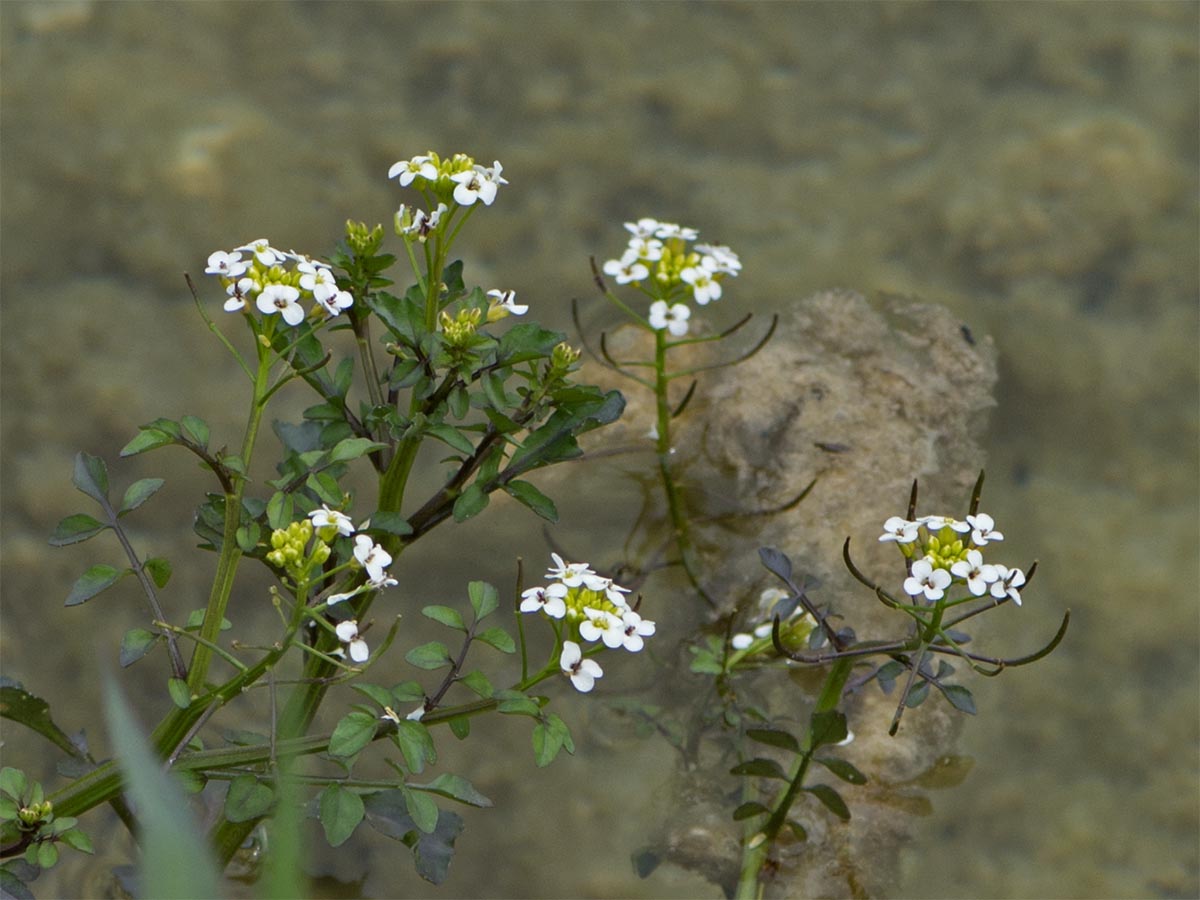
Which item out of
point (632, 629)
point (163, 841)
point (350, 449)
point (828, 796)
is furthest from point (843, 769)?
point (163, 841)

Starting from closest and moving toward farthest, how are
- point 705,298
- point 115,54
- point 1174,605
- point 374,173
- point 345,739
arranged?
1. point 345,739
2. point 705,298
3. point 1174,605
4. point 374,173
5. point 115,54

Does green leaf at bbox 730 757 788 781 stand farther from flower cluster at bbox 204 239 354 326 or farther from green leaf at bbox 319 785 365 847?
flower cluster at bbox 204 239 354 326

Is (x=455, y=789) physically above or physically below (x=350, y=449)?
Answer: below

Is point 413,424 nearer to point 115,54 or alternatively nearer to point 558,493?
point 558,493

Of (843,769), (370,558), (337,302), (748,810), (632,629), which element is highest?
(337,302)

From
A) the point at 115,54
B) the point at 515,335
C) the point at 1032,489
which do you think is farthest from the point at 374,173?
the point at 1032,489

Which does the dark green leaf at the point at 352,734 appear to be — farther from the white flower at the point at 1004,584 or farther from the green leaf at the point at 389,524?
the white flower at the point at 1004,584

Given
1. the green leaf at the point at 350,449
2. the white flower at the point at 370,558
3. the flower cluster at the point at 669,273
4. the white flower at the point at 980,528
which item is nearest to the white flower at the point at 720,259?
the flower cluster at the point at 669,273

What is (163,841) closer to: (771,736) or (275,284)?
(275,284)
